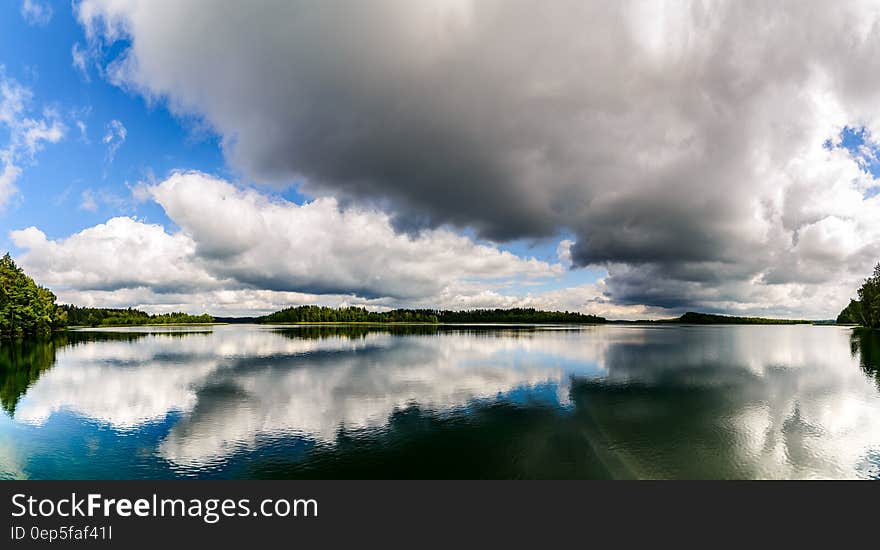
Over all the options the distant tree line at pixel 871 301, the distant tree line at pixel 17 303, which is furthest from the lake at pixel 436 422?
the distant tree line at pixel 871 301

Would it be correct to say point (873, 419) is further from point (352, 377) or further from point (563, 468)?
point (352, 377)

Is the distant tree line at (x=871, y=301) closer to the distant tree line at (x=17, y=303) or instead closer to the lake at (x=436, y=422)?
the lake at (x=436, y=422)

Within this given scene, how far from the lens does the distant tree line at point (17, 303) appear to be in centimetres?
9075

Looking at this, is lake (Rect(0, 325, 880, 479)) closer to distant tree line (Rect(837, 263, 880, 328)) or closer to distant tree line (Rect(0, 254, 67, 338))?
distant tree line (Rect(0, 254, 67, 338))


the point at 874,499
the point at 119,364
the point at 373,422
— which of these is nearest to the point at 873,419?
the point at 874,499

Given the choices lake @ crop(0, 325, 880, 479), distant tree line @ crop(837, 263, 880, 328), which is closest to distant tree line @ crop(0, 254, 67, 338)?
lake @ crop(0, 325, 880, 479)

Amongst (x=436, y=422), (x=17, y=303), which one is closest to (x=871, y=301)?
(x=436, y=422)

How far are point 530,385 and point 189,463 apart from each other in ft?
105

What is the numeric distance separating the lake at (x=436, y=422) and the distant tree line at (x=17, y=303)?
59787mm

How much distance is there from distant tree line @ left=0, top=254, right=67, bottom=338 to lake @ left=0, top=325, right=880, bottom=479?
5979 cm

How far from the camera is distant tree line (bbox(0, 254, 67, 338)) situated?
90.8m

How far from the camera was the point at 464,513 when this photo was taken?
15867 millimetres

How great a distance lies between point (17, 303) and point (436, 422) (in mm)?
125664

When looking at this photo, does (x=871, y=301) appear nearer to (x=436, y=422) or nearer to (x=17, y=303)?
(x=436, y=422)
